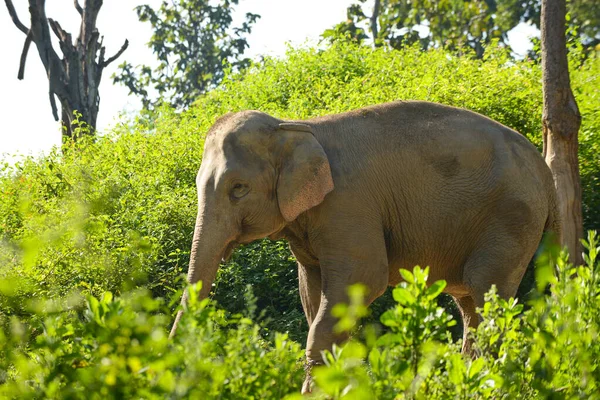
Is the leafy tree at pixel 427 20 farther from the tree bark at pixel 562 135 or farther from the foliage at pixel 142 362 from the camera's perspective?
the foliage at pixel 142 362

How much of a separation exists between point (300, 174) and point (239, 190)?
458 mm

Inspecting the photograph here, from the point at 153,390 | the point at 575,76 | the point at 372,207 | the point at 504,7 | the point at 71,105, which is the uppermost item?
the point at 504,7

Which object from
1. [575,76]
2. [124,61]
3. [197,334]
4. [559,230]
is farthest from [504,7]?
[197,334]

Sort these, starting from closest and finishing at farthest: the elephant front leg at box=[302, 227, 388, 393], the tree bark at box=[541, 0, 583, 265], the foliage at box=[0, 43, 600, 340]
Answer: the elephant front leg at box=[302, 227, 388, 393] < the foliage at box=[0, 43, 600, 340] < the tree bark at box=[541, 0, 583, 265]

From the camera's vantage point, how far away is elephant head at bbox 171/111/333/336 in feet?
24.0

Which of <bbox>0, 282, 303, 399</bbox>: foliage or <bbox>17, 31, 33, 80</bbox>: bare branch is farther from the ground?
<bbox>17, 31, 33, 80</bbox>: bare branch

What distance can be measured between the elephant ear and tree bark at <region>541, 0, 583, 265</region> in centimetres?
373

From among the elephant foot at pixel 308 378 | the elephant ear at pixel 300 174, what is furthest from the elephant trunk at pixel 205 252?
the elephant foot at pixel 308 378

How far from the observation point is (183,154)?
12.8 meters

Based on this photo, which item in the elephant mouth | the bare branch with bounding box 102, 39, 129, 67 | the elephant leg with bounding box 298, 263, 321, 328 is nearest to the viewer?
the elephant mouth

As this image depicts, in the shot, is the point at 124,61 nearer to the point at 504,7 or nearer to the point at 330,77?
the point at 504,7

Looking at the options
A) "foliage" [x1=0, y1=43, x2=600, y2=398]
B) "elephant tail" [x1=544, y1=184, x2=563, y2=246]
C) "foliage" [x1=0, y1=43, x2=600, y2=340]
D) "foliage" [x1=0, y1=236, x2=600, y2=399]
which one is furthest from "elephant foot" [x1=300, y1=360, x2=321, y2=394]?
"foliage" [x1=0, y1=236, x2=600, y2=399]

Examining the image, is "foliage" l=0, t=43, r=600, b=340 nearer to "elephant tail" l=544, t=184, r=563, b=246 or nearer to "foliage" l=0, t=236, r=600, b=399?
"elephant tail" l=544, t=184, r=563, b=246

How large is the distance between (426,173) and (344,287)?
1.18 meters
